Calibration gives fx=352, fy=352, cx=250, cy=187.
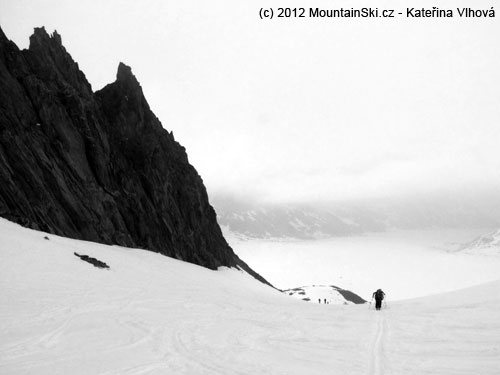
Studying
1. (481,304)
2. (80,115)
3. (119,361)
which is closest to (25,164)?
(80,115)

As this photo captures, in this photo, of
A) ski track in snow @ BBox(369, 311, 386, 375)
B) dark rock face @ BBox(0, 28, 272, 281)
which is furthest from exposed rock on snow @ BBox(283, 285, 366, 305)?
ski track in snow @ BBox(369, 311, 386, 375)

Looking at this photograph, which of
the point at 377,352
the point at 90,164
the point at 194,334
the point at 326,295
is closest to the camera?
the point at 377,352

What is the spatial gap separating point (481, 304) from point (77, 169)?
4123 centimetres

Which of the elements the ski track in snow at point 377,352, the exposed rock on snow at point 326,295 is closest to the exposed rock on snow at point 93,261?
the ski track in snow at point 377,352

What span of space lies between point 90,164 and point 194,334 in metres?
39.1

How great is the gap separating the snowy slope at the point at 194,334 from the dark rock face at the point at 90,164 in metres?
14.3

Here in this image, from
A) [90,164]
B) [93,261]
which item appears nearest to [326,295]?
[90,164]

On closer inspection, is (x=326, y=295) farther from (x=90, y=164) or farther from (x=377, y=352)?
(x=377, y=352)

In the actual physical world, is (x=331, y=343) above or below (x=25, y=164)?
below

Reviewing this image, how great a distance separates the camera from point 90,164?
45875 mm

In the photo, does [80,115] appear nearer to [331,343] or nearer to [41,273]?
[41,273]

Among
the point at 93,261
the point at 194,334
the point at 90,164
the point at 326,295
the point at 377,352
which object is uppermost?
the point at 90,164

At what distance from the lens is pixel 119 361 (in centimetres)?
892

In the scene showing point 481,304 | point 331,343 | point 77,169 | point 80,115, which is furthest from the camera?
point 80,115
